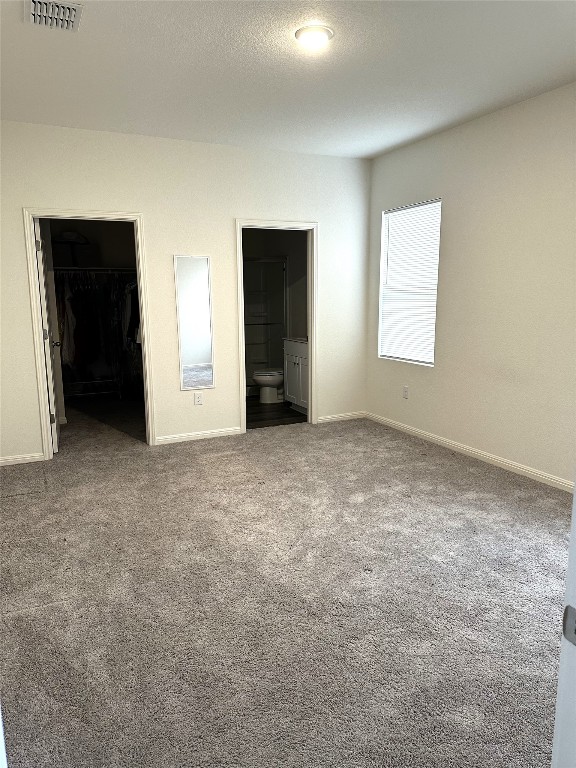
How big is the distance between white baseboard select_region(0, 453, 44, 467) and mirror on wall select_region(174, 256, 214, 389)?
139cm

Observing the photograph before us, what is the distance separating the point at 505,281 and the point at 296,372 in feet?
9.21

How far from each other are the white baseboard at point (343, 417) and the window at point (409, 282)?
0.75 metres

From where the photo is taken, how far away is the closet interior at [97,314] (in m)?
6.86

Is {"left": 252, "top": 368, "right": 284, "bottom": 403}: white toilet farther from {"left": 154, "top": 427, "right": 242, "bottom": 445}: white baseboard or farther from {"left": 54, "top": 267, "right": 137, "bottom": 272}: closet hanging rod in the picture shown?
{"left": 54, "top": 267, "right": 137, "bottom": 272}: closet hanging rod

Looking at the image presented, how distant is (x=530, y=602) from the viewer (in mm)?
2447

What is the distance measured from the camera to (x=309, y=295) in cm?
553

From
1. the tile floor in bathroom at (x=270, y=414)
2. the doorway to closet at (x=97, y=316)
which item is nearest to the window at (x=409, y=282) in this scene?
the tile floor in bathroom at (x=270, y=414)

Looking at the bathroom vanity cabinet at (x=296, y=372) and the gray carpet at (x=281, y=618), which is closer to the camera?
the gray carpet at (x=281, y=618)

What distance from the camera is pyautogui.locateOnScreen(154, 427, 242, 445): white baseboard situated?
199 inches

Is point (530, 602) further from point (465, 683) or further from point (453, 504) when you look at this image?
point (453, 504)

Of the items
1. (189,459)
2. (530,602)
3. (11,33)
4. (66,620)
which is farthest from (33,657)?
(11,33)

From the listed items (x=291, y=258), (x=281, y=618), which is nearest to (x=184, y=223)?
(x=291, y=258)

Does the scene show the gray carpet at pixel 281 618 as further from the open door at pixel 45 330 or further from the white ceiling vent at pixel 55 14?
the white ceiling vent at pixel 55 14

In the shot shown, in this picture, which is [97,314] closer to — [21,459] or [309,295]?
[21,459]
